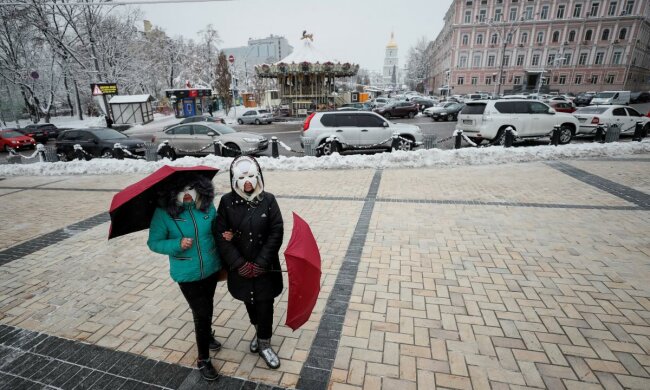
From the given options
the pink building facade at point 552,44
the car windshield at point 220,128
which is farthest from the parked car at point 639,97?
the car windshield at point 220,128

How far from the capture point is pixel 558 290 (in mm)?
3703

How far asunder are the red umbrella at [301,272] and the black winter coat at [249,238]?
26 cm

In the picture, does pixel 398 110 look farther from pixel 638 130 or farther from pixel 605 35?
pixel 605 35

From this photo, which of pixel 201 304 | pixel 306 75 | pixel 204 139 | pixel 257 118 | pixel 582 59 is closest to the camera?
pixel 201 304

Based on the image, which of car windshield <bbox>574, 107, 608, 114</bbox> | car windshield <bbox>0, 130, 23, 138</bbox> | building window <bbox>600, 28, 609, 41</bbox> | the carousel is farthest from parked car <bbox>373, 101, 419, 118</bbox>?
building window <bbox>600, 28, 609, 41</bbox>

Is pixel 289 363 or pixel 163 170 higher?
pixel 163 170

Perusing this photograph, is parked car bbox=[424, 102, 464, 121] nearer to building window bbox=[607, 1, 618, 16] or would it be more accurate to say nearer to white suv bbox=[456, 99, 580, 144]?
white suv bbox=[456, 99, 580, 144]

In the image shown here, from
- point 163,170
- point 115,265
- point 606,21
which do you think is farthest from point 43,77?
point 606,21

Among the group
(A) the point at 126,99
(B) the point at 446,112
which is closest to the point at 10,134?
(A) the point at 126,99

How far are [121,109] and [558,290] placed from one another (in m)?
35.8

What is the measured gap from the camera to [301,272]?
2287 millimetres

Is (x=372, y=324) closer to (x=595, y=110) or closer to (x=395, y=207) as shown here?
(x=395, y=207)

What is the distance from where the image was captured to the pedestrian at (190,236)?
7.80 ft

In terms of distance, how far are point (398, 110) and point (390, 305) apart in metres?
26.3
